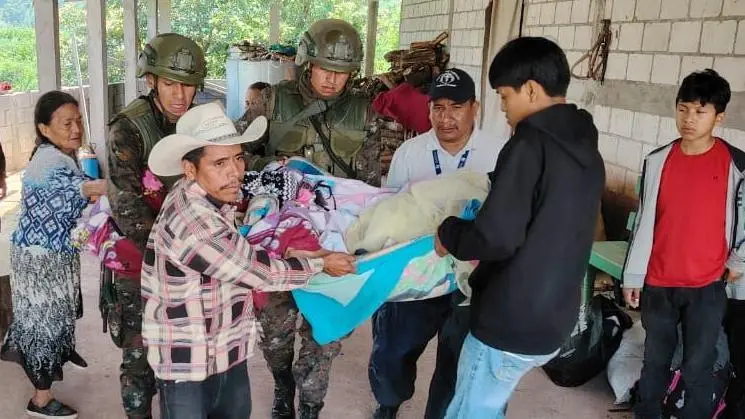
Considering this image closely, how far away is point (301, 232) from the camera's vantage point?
7.70 ft

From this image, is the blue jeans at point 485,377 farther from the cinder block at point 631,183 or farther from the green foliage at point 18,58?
the green foliage at point 18,58

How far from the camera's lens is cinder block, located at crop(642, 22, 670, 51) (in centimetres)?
401

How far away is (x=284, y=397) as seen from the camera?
2.97 m

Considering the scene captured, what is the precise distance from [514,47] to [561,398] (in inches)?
93.2

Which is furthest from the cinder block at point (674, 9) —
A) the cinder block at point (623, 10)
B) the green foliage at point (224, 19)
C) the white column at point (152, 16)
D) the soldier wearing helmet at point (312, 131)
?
the green foliage at point (224, 19)

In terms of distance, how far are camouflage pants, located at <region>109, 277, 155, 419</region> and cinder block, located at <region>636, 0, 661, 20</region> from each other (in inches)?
134

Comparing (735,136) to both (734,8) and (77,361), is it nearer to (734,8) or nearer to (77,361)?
(734,8)

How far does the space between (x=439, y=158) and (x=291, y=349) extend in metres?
1.03

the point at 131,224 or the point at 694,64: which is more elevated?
the point at 694,64

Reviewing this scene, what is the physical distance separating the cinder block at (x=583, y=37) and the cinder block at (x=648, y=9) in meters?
0.66

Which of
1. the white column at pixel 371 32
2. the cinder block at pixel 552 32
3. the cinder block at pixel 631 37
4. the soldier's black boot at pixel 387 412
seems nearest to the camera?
the soldier's black boot at pixel 387 412

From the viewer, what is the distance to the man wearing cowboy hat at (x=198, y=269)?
1.86 m

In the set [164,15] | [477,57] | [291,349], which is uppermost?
[164,15]

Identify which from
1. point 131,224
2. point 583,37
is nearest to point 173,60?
point 131,224
